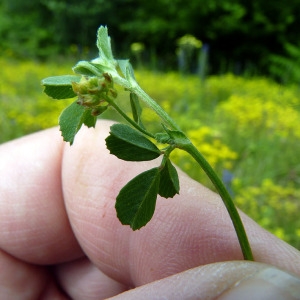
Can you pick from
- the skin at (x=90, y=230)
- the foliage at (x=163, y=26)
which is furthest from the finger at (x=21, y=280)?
the foliage at (x=163, y=26)

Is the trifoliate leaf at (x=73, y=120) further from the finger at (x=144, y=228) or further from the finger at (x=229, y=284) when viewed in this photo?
the finger at (x=144, y=228)

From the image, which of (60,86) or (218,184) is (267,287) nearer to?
(218,184)

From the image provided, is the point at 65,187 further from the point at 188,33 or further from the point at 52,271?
the point at 188,33

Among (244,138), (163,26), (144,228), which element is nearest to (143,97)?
(144,228)

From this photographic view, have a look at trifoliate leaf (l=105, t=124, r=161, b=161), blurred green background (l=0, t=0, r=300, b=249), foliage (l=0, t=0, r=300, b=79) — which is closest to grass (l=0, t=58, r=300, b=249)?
blurred green background (l=0, t=0, r=300, b=249)

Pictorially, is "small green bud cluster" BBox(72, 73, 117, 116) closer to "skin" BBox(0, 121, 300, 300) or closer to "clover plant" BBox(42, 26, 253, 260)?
"clover plant" BBox(42, 26, 253, 260)

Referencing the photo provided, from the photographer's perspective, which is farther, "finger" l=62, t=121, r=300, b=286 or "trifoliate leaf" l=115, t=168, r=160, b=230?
"finger" l=62, t=121, r=300, b=286

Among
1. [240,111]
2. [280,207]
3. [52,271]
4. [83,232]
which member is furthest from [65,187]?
[240,111]
